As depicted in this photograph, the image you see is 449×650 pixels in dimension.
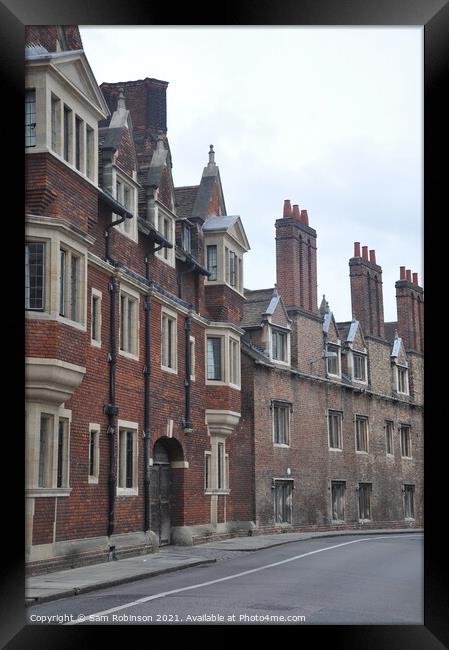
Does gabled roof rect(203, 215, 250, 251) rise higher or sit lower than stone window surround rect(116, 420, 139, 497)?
higher

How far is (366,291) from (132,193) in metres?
19.7

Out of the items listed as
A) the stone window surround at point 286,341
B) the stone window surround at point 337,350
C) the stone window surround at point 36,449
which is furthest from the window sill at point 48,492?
the stone window surround at point 337,350

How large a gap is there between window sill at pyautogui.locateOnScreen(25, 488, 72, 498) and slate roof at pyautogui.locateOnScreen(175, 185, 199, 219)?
1265 cm

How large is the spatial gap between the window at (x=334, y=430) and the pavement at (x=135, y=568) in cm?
560

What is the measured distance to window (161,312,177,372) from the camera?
77.5 ft

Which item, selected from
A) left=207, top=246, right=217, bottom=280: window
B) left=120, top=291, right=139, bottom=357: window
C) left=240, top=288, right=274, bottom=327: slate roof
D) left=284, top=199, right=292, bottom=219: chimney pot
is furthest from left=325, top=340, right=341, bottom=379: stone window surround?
left=120, top=291, right=139, bottom=357: window

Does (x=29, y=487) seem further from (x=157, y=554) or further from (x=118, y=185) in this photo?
(x=118, y=185)

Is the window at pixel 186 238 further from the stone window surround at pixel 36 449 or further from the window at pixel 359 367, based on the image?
the window at pixel 359 367

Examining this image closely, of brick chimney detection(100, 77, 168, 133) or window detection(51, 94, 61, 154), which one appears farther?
brick chimney detection(100, 77, 168, 133)

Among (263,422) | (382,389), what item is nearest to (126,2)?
(263,422)

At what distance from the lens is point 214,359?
89.6 feet

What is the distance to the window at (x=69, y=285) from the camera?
16.7 metres

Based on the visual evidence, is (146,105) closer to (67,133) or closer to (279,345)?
(67,133)

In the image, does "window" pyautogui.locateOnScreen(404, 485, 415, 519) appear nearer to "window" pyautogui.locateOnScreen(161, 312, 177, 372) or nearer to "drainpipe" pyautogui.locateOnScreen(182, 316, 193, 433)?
"drainpipe" pyautogui.locateOnScreen(182, 316, 193, 433)
